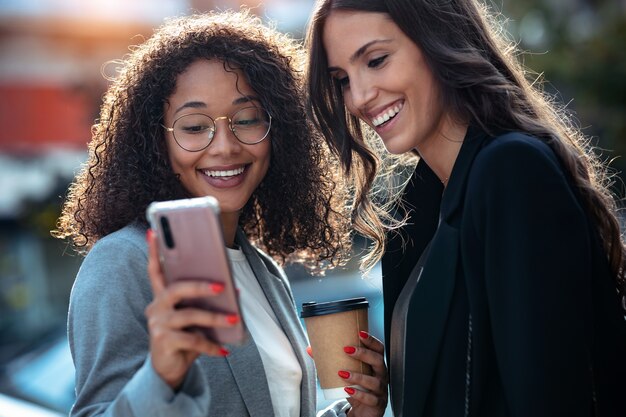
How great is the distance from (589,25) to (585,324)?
66.2 feet

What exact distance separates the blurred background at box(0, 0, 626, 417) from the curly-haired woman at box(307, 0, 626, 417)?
1001cm

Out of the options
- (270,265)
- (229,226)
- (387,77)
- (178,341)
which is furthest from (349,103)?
(178,341)

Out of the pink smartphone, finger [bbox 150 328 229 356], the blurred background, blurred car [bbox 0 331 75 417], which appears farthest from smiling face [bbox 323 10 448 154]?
the blurred background

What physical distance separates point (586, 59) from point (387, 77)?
15.0 m

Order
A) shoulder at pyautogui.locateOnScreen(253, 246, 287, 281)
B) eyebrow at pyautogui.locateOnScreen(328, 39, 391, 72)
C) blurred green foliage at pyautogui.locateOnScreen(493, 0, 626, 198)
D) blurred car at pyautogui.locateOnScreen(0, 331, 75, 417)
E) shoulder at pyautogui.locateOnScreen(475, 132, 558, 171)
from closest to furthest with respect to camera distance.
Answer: shoulder at pyautogui.locateOnScreen(475, 132, 558, 171)
eyebrow at pyautogui.locateOnScreen(328, 39, 391, 72)
shoulder at pyautogui.locateOnScreen(253, 246, 287, 281)
blurred car at pyautogui.locateOnScreen(0, 331, 75, 417)
blurred green foliage at pyautogui.locateOnScreen(493, 0, 626, 198)

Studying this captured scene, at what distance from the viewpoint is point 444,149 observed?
275cm

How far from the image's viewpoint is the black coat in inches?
81.7

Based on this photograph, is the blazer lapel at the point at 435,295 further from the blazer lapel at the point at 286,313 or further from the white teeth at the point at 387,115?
the blazer lapel at the point at 286,313

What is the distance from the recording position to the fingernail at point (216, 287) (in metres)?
1.81

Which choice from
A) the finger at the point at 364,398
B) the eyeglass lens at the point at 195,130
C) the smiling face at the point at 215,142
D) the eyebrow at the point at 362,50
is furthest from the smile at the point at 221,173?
the finger at the point at 364,398

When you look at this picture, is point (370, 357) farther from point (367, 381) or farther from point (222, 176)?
point (222, 176)

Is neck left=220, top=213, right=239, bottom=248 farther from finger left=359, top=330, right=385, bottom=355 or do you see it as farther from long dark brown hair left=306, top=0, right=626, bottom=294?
finger left=359, top=330, right=385, bottom=355

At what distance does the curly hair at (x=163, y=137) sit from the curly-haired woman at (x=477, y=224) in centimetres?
16

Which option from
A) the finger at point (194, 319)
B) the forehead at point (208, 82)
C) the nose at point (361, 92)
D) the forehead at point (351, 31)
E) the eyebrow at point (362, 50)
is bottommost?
the finger at point (194, 319)
